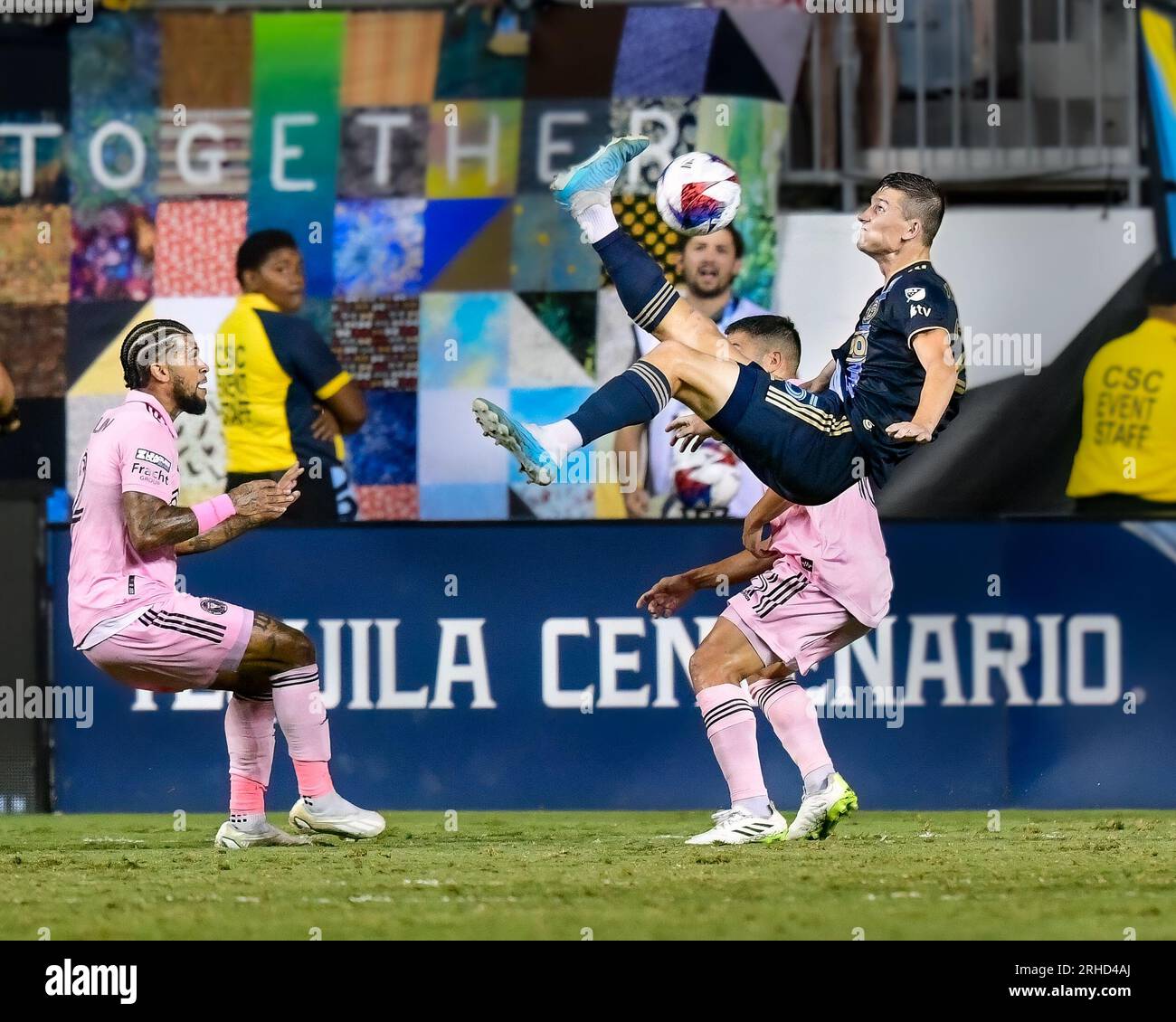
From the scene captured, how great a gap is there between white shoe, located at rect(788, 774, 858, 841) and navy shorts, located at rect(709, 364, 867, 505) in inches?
42.8

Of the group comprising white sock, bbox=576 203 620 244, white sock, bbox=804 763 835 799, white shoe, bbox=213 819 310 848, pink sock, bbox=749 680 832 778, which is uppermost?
white sock, bbox=576 203 620 244

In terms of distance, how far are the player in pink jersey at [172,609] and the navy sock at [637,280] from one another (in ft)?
4.14

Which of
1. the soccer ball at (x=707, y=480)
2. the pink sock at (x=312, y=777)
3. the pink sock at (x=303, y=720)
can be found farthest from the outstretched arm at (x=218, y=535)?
the soccer ball at (x=707, y=480)

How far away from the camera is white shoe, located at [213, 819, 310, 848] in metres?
7.57

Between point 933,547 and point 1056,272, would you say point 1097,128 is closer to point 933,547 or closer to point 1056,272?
point 1056,272

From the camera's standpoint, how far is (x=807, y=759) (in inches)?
304

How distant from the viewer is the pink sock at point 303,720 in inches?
298

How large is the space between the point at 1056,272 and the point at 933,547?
139 centimetres

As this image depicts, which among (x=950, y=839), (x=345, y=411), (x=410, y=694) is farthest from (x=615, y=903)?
(x=345, y=411)

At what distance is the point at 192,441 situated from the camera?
991 cm

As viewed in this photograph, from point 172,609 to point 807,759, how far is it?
2203mm

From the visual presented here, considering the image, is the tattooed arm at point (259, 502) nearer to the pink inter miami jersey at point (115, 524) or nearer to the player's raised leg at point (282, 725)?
the pink inter miami jersey at point (115, 524)

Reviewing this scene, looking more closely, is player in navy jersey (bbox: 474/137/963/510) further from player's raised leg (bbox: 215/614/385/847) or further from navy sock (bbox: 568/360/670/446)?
player's raised leg (bbox: 215/614/385/847)

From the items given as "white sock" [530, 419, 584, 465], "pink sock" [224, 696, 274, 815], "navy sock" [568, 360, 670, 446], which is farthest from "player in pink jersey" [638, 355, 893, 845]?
"pink sock" [224, 696, 274, 815]
